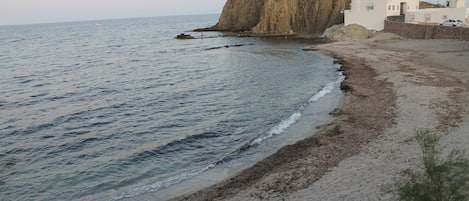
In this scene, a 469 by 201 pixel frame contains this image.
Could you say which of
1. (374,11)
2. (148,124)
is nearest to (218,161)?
(148,124)

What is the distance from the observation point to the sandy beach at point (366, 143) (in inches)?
497

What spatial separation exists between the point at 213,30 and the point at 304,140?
105 m

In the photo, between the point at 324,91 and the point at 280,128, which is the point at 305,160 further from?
the point at 324,91

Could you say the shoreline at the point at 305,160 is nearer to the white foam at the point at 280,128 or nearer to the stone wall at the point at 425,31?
the white foam at the point at 280,128

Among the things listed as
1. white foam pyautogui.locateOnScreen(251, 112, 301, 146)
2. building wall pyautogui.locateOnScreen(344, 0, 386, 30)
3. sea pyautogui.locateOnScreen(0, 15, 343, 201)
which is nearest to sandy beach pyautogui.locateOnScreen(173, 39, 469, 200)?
sea pyautogui.locateOnScreen(0, 15, 343, 201)

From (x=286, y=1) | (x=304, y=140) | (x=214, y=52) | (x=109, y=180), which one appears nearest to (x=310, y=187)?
(x=304, y=140)

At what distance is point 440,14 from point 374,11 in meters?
12.9

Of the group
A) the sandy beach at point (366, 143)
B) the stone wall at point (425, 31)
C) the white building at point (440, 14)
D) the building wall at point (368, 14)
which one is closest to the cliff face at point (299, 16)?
the building wall at point (368, 14)

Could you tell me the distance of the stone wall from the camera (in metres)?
47.9

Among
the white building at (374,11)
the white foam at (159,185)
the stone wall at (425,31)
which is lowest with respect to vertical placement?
the white foam at (159,185)

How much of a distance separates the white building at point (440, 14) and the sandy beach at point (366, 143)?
29547mm

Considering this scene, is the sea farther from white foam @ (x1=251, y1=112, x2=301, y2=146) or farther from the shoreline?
the shoreline

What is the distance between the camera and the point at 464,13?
5562 cm

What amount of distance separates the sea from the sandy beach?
5.30ft
